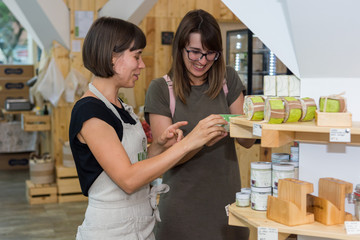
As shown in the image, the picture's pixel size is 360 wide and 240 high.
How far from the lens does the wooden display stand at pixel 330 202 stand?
178 cm

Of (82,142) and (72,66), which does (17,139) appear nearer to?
(72,66)

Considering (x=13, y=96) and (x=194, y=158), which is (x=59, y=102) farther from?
(x=194, y=158)

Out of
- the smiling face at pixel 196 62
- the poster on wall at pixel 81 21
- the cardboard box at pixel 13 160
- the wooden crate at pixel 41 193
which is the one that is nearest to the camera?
the smiling face at pixel 196 62

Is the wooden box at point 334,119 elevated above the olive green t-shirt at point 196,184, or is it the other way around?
the wooden box at point 334,119

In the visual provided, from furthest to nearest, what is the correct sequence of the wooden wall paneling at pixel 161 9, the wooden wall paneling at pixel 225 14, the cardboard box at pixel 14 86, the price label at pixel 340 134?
the cardboard box at pixel 14 86 → the wooden wall paneling at pixel 225 14 → the wooden wall paneling at pixel 161 9 → the price label at pixel 340 134

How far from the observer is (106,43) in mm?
1889

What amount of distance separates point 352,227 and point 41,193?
4964 millimetres

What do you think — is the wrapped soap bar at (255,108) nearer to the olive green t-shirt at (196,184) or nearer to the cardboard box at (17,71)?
the olive green t-shirt at (196,184)

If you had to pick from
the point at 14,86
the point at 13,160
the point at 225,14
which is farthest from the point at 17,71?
the point at 225,14

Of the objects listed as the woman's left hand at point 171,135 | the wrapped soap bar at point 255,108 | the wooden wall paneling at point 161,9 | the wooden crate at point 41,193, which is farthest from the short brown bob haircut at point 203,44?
the wooden wall paneling at point 161,9

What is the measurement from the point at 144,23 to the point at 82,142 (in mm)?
5373

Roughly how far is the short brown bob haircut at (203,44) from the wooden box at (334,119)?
0.71 metres

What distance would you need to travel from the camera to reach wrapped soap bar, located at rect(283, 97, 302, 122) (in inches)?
69.2

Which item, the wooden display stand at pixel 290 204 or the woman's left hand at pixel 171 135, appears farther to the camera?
the woman's left hand at pixel 171 135
